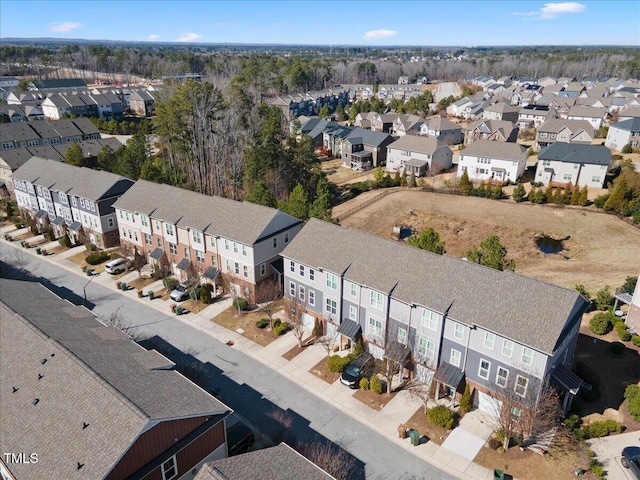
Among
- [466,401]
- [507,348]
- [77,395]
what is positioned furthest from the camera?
[466,401]

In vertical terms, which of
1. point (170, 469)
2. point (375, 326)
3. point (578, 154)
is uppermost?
point (578, 154)

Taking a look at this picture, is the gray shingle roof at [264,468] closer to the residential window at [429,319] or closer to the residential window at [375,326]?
the residential window at [429,319]

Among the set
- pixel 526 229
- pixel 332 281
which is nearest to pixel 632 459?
pixel 332 281

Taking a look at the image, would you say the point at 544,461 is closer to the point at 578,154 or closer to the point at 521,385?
the point at 521,385

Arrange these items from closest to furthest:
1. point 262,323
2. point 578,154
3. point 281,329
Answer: point 281,329
point 262,323
point 578,154

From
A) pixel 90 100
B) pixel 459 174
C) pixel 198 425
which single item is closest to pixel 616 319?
pixel 198 425

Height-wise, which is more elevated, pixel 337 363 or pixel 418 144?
pixel 418 144

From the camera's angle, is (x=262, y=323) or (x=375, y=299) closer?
(x=375, y=299)
